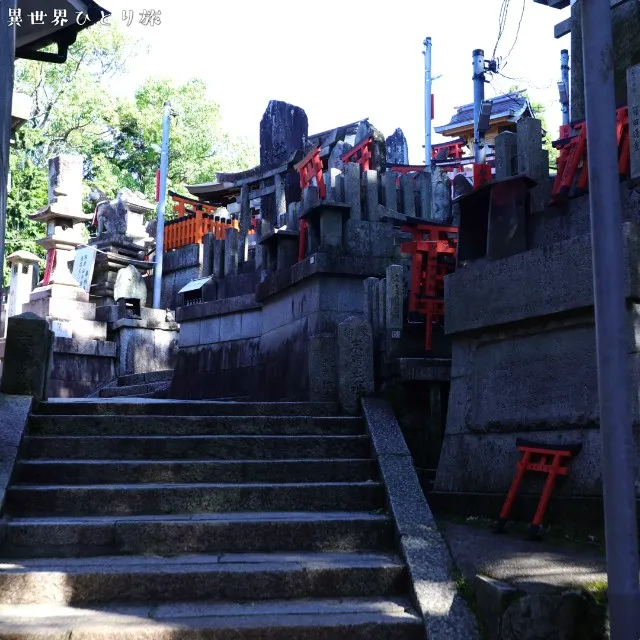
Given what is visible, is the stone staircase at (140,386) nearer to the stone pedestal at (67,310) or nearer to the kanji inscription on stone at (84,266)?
the stone pedestal at (67,310)

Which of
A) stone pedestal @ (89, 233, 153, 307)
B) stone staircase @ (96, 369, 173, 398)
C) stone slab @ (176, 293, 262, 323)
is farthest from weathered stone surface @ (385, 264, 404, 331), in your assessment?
stone pedestal @ (89, 233, 153, 307)

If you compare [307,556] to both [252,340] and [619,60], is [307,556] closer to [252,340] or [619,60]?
[619,60]

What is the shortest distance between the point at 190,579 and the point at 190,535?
23.5 inches

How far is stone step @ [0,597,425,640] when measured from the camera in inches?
160

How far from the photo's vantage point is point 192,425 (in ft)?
22.4

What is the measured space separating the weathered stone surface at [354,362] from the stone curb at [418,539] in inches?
8.3

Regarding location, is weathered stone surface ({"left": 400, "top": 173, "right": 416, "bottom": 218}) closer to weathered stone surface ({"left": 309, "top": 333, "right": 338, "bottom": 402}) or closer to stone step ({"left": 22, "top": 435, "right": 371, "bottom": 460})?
weathered stone surface ({"left": 309, "top": 333, "right": 338, "bottom": 402})

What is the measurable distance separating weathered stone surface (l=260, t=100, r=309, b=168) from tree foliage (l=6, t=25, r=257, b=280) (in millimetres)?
5512

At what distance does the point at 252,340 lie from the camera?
39.1 ft

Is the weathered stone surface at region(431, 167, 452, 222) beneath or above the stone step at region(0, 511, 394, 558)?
above

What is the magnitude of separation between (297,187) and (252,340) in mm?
9781

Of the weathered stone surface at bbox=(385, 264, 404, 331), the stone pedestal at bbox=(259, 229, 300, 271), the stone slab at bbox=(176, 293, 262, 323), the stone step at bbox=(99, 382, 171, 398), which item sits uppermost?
the stone pedestal at bbox=(259, 229, 300, 271)

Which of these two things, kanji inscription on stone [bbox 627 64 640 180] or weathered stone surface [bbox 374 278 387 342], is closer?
kanji inscription on stone [bbox 627 64 640 180]

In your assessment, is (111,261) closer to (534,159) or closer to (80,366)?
(80,366)
